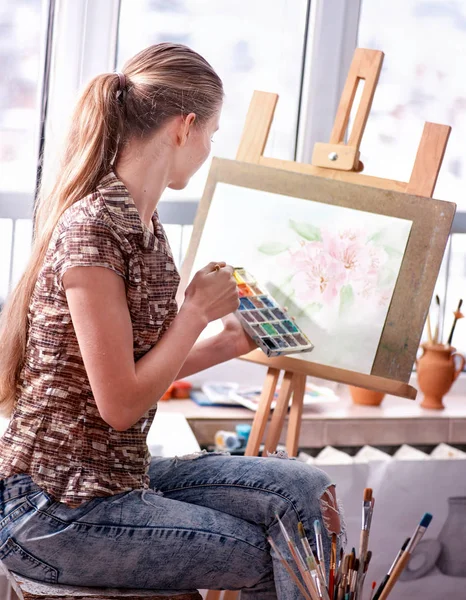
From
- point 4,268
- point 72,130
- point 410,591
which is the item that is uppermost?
point 72,130

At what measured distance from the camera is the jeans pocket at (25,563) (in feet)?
4.00

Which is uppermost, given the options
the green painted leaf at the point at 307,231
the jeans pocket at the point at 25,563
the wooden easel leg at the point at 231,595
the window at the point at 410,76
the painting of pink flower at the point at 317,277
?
the window at the point at 410,76

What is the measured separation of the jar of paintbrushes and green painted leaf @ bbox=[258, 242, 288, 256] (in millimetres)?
857

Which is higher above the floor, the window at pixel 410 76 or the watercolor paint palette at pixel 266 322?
the window at pixel 410 76

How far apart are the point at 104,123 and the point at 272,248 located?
0.64m

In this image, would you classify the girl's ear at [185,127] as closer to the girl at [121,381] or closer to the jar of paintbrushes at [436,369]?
the girl at [121,381]

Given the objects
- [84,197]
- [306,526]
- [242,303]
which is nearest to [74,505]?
[306,526]

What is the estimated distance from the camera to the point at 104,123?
1292mm

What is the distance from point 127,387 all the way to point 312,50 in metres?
1.65

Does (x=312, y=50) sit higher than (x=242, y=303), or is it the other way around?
(x=312, y=50)

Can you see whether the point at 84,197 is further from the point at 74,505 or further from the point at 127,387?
the point at 74,505

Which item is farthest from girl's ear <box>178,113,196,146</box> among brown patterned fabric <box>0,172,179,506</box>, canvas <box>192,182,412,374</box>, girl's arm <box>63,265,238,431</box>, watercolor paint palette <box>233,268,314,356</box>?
canvas <box>192,182,412,374</box>

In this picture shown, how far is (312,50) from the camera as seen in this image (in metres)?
2.50

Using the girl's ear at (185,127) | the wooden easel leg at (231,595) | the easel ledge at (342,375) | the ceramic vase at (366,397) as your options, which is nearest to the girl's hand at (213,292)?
the girl's ear at (185,127)
